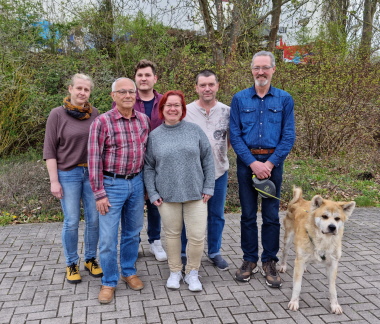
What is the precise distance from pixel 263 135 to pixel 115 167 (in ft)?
5.06

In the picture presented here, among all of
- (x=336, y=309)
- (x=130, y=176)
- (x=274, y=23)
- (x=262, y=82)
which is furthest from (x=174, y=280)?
(x=274, y=23)

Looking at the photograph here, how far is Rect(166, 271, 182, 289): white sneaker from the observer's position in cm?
375

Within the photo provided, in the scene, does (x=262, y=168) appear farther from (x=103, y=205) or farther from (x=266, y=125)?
(x=103, y=205)

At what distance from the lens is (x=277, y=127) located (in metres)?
3.74

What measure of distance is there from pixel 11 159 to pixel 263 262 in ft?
24.6

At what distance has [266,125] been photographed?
12.2 ft

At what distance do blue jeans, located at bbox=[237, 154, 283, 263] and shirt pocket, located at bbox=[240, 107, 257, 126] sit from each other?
368mm

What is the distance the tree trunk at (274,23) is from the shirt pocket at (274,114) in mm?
8144

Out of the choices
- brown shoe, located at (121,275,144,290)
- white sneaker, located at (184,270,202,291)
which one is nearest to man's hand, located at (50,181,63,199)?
brown shoe, located at (121,275,144,290)

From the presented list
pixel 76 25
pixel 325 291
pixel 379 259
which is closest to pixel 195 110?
pixel 325 291

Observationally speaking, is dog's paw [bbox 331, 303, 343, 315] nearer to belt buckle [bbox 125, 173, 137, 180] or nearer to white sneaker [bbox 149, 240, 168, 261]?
white sneaker [bbox 149, 240, 168, 261]

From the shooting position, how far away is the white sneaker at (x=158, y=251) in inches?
176

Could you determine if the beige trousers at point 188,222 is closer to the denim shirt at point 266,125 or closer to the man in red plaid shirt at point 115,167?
the man in red plaid shirt at point 115,167

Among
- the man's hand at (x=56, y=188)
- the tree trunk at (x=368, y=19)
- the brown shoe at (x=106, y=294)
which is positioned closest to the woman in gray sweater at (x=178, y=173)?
the brown shoe at (x=106, y=294)
